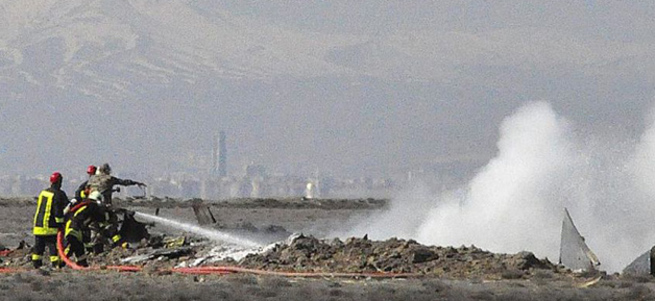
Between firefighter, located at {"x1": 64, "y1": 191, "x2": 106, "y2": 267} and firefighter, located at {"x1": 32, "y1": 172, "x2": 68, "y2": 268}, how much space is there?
0.93 metres

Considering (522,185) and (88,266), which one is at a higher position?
(522,185)

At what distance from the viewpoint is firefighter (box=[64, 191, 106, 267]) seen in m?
38.6

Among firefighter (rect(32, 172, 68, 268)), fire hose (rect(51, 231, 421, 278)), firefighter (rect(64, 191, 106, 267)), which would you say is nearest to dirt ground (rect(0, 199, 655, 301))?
fire hose (rect(51, 231, 421, 278))

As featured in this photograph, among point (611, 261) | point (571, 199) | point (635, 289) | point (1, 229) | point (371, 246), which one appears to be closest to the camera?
point (635, 289)

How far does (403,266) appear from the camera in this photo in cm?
3581

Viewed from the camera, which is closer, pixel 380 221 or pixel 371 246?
pixel 371 246

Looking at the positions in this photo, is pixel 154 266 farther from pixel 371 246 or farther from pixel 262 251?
pixel 371 246

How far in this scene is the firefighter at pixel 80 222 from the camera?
38.6 meters

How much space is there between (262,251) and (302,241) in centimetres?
108

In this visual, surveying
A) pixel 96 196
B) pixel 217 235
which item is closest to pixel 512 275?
pixel 96 196

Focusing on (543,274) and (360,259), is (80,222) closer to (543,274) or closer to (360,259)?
(360,259)

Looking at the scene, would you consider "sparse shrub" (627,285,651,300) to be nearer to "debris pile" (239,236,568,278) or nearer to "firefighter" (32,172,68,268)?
"debris pile" (239,236,568,278)

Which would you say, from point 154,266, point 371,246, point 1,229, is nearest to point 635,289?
point 371,246

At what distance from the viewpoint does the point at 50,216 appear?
122 feet
